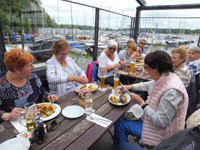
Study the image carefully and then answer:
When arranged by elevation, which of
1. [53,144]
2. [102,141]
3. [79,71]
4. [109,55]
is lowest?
[102,141]

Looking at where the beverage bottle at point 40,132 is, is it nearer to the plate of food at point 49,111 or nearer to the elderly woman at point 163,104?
the plate of food at point 49,111

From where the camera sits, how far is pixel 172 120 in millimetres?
1272

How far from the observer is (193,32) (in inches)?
203

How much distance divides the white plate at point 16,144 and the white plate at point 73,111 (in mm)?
412

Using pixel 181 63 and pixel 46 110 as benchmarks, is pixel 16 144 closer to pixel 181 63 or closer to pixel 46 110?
pixel 46 110

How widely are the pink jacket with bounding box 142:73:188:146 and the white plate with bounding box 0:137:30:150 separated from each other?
1112 mm

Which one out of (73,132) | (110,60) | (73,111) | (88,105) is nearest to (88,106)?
(88,105)

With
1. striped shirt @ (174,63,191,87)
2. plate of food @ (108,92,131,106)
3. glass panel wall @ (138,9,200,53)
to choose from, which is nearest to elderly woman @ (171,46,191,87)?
striped shirt @ (174,63,191,87)

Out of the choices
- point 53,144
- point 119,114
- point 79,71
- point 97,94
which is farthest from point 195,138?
point 79,71

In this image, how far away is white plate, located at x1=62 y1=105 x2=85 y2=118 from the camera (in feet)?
4.26

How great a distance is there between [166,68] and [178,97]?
32 centimetres

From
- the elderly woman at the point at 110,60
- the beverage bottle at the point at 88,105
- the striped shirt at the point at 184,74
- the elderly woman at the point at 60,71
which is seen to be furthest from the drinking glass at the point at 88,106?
the striped shirt at the point at 184,74

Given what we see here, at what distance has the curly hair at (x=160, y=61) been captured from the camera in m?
1.30

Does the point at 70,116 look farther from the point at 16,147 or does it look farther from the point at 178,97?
the point at 178,97
